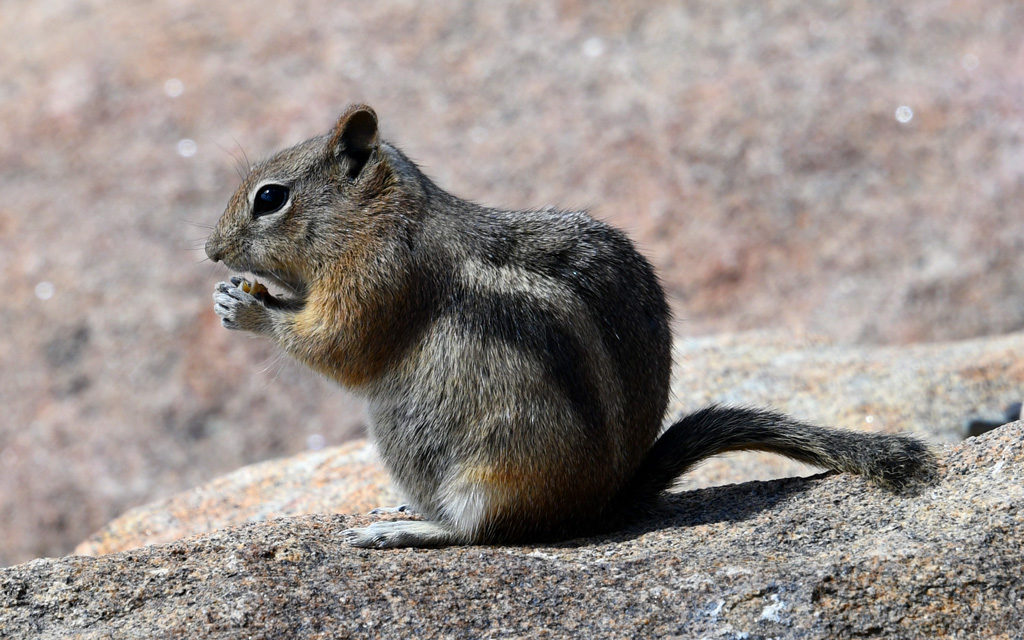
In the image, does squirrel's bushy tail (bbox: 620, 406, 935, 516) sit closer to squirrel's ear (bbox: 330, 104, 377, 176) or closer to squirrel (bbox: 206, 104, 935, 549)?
squirrel (bbox: 206, 104, 935, 549)

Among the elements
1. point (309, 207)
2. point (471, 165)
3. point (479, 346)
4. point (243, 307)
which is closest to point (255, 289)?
point (243, 307)

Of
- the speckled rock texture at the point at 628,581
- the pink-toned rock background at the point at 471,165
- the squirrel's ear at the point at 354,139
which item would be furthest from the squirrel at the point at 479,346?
the pink-toned rock background at the point at 471,165

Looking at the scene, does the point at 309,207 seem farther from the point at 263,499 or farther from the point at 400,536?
the point at 263,499

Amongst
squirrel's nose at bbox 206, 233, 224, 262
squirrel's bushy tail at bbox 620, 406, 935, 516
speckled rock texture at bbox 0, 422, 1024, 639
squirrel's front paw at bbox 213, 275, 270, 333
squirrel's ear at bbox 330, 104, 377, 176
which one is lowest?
speckled rock texture at bbox 0, 422, 1024, 639

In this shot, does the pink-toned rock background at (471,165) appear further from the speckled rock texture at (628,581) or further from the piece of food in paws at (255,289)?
the speckled rock texture at (628,581)

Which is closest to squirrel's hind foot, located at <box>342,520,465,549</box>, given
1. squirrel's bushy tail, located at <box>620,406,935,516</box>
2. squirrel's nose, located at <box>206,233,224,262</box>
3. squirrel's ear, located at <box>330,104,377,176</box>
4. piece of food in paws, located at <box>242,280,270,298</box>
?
squirrel's bushy tail, located at <box>620,406,935,516</box>

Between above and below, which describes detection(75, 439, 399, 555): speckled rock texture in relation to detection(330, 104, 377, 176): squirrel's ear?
below

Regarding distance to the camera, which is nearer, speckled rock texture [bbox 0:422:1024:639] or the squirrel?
speckled rock texture [bbox 0:422:1024:639]
